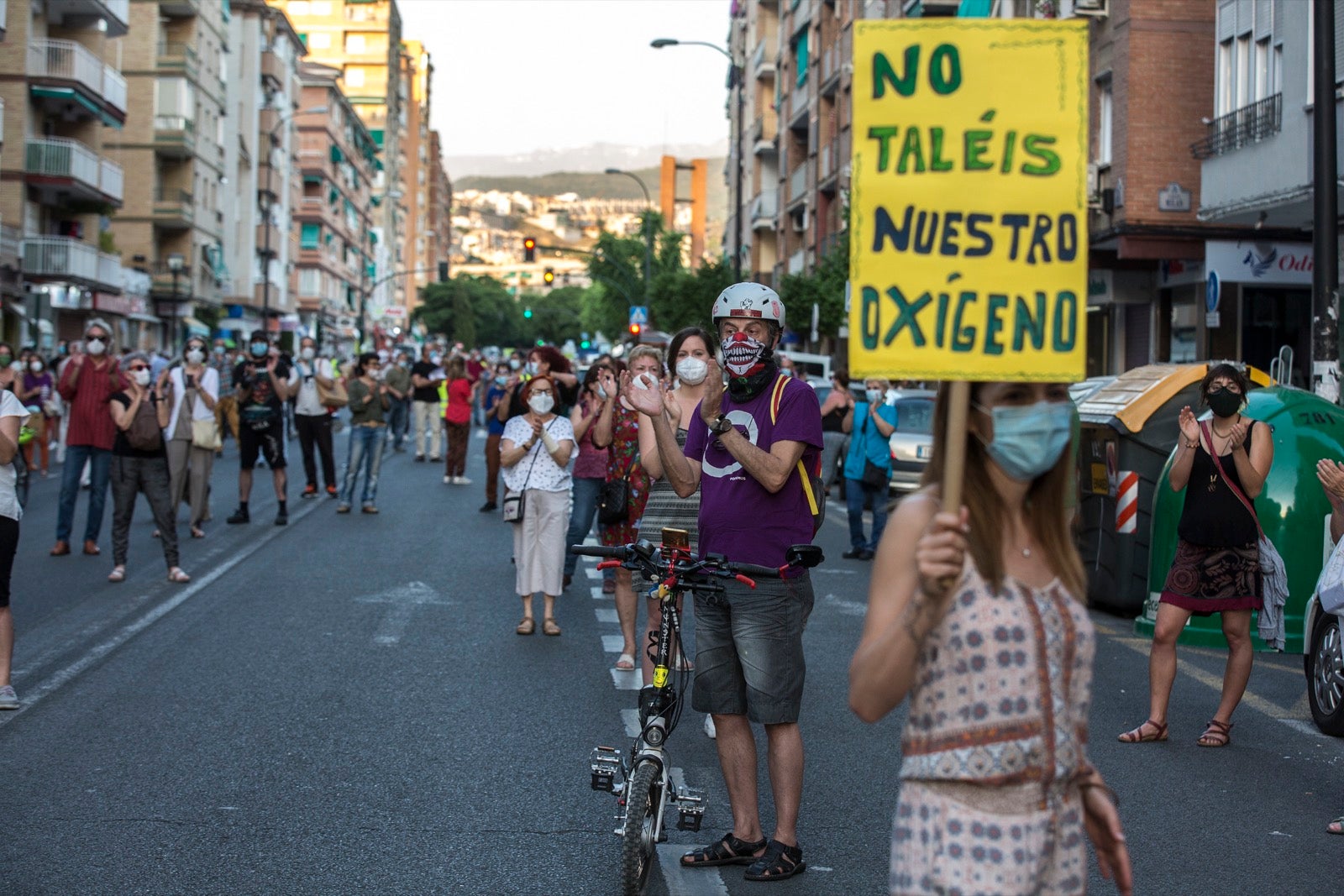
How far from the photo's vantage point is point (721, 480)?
5.53 metres

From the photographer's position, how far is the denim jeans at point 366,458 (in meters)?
18.7

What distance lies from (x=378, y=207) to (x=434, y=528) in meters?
122

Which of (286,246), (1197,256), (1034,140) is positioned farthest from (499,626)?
(286,246)

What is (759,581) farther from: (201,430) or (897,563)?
(201,430)

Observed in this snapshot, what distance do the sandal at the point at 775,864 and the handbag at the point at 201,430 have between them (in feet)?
36.6

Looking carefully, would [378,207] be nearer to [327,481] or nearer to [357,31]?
[357,31]

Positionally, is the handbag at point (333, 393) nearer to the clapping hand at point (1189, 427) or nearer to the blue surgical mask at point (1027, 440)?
the clapping hand at point (1189, 427)

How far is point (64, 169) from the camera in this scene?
44531 millimetres

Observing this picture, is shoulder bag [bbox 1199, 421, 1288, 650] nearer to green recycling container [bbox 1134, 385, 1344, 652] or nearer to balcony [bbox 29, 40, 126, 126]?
green recycling container [bbox 1134, 385, 1344, 652]

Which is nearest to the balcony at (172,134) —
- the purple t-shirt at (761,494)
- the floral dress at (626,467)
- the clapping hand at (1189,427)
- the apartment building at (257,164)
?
the apartment building at (257,164)

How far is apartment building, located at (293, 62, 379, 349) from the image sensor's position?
91.7m

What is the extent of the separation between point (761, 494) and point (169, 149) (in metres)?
58.9

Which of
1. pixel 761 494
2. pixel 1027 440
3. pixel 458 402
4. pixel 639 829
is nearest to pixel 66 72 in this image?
Answer: pixel 458 402

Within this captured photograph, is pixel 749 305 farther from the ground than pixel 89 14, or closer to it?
closer to it
